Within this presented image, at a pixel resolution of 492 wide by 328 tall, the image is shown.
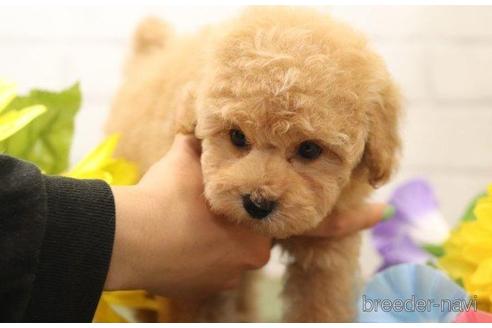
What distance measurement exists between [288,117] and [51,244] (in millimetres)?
371

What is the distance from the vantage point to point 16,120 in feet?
3.22

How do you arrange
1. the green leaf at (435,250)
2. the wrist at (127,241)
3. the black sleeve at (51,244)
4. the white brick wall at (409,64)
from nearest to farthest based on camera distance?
the black sleeve at (51,244), the wrist at (127,241), the green leaf at (435,250), the white brick wall at (409,64)

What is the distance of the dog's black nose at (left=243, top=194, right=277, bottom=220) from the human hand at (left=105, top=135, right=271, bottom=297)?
5.0 inches

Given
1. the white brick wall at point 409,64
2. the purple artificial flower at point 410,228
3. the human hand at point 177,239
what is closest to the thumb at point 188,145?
the human hand at point 177,239

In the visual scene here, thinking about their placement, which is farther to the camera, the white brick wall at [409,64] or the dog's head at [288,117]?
the white brick wall at [409,64]

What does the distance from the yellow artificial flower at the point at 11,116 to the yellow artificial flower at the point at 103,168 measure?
0.46ft

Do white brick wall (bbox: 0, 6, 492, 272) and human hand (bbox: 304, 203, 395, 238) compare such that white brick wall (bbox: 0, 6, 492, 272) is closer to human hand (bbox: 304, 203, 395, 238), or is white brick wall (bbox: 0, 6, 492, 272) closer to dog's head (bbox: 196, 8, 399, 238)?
human hand (bbox: 304, 203, 395, 238)

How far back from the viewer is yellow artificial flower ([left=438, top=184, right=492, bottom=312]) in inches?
38.9

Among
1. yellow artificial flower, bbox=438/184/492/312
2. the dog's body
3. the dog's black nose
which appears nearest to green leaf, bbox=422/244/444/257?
yellow artificial flower, bbox=438/184/492/312

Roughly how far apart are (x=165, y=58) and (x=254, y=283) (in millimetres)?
624

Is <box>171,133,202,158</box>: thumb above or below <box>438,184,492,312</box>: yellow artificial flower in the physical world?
above

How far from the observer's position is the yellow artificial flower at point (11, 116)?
0.97m

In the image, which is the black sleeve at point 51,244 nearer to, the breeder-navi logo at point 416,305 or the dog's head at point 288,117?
the dog's head at point 288,117

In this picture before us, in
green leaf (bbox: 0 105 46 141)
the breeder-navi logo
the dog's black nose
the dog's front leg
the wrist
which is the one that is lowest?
the dog's front leg
